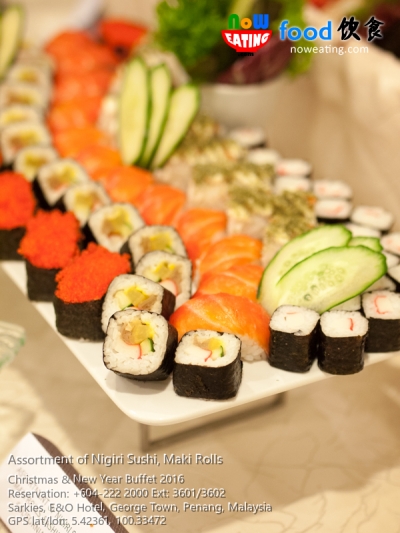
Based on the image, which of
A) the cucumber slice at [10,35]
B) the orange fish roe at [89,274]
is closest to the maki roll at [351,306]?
the orange fish roe at [89,274]

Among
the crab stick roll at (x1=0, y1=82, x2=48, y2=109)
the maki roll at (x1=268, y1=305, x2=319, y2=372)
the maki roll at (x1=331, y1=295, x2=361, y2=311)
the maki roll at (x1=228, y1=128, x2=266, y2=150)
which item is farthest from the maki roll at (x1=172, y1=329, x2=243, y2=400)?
the crab stick roll at (x1=0, y1=82, x2=48, y2=109)

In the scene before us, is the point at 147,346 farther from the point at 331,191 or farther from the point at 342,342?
the point at 331,191

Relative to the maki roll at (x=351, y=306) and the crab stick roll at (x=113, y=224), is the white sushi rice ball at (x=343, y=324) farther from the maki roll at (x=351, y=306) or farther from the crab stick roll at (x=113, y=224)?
the crab stick roll at (x=113, y=224)

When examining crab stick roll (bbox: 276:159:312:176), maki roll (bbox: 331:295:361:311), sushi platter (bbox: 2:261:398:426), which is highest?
crab stick roll (bbox: 276:159:312:176)

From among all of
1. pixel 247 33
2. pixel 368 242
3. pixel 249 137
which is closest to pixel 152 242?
pixel 368 242

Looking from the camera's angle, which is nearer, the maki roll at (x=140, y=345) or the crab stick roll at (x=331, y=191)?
the maki roll at (x=140, y=345)

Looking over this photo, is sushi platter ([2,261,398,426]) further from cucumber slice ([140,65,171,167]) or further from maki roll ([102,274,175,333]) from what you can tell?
cucumber slice ([140,65,171,167])
